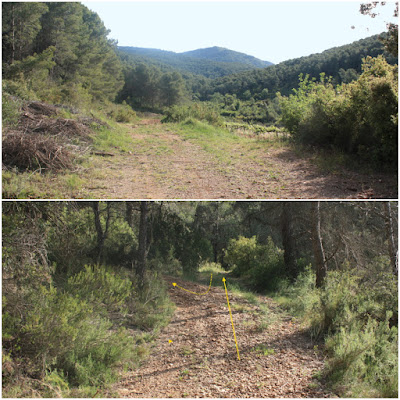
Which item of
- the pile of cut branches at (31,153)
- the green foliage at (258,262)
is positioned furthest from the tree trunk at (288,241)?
the pile of cut branches at (31,153)

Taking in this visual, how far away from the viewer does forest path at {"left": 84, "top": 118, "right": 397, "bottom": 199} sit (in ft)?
25.5

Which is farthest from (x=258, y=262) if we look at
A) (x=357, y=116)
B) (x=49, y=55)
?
(x=49, y=55)

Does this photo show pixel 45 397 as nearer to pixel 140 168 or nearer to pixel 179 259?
pixel 140 168

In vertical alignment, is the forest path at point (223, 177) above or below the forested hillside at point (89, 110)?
below

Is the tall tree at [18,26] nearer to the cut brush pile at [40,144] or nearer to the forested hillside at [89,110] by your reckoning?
the forested hillside at [89,110]

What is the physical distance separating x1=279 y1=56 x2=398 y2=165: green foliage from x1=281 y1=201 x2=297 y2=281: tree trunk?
2578mm

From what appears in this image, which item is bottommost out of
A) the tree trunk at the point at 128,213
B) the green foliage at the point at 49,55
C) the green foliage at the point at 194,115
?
the tree trunk at the point at 128,213

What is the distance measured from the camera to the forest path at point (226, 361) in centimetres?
546

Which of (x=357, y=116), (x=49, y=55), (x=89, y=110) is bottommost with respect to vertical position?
(x=357, y=116)

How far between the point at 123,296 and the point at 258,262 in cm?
805

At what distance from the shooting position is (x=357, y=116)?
10023mm

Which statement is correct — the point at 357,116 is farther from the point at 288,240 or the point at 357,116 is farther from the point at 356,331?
the point at 356,331

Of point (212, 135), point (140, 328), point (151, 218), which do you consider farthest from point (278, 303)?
point (212, 135)

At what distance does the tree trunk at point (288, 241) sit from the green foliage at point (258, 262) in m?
0.35
